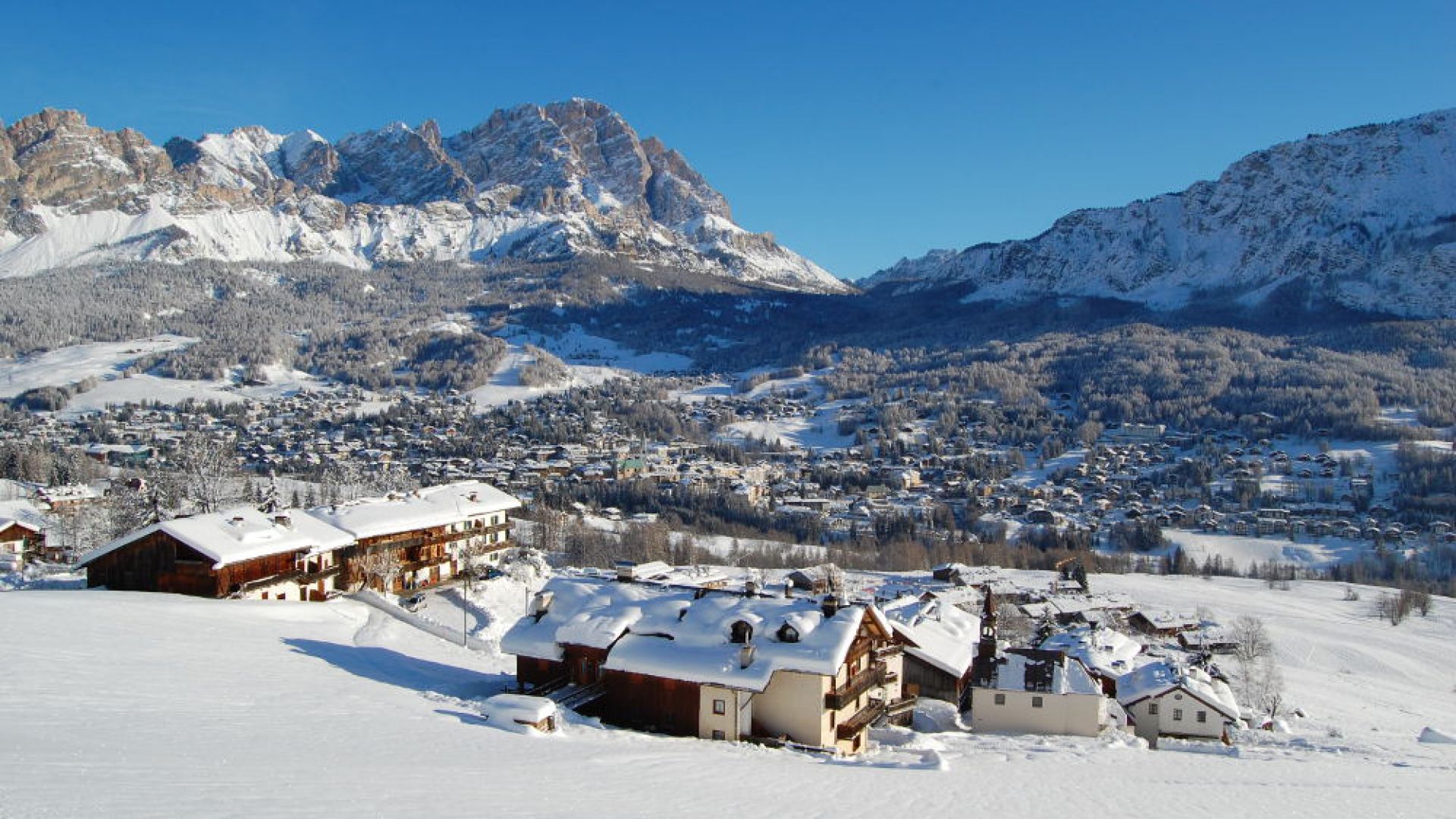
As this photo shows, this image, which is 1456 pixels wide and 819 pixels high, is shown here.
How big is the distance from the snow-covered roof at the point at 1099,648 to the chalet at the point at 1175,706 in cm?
189

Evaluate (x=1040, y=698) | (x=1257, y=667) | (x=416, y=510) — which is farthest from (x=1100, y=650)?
(x=416, y=510)

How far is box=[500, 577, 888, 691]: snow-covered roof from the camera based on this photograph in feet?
77.0

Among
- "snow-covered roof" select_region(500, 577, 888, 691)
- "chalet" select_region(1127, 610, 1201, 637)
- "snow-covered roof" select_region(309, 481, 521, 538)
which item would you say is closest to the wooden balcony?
"snow-covered roof" select_region(500, 577, 888, 691)

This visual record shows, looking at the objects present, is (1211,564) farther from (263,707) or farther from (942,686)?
(263,707)

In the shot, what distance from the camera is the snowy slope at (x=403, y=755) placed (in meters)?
12.7

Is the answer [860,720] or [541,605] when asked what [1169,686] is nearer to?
[860,720]

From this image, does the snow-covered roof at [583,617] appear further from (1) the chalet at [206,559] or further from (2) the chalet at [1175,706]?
(2) the chalet at [1175,706]

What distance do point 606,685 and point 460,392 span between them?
6751 inches

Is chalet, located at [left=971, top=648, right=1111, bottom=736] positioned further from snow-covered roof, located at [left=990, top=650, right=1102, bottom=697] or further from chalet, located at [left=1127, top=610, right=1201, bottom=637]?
chalet, located at [left=1127, top=610, right=1201, bottom=637]

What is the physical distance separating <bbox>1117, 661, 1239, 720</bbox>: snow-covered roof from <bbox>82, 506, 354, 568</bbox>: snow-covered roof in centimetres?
3108

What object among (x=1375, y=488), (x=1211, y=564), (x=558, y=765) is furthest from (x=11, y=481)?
(x=1375, y=488)

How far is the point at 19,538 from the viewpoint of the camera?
51406mm

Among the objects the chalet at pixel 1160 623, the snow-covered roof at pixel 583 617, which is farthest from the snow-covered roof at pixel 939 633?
the chalet at pixel 1160 623

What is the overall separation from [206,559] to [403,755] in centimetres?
2104
